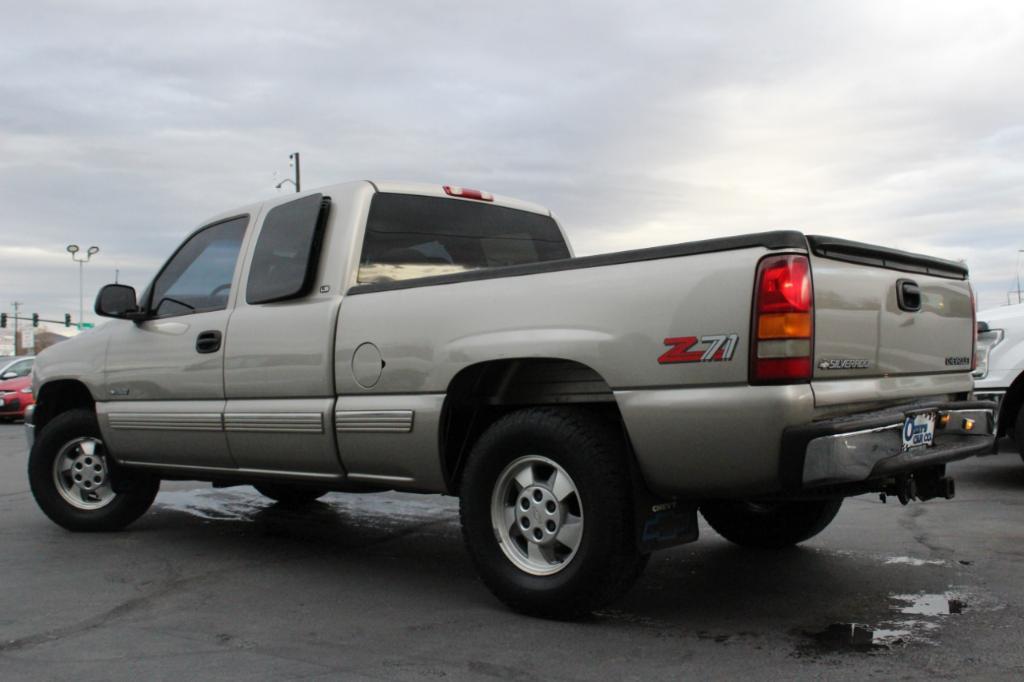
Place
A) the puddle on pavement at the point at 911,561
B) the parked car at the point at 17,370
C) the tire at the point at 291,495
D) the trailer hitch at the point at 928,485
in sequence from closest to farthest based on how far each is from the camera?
the trailer hitch at the point at 928,485 < the puddle on pavement at the point at 911,561 < the tire at the point at 291,495 < the parked car at the point at 17,370

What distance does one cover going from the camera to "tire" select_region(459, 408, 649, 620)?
12.9 ft

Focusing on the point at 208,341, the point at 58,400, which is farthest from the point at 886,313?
the point at 58,400

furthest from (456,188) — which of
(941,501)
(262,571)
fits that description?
(941,501)

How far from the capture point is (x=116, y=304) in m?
6.10

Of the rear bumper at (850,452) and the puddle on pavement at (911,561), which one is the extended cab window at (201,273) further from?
the puddle on pavement at (911,561)

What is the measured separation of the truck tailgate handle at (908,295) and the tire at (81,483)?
186 inches

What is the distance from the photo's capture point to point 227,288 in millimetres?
5770

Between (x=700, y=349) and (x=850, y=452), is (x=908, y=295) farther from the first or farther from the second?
(x=700, y=349)

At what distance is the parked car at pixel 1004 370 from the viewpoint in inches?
300

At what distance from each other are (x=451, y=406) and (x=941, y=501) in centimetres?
440

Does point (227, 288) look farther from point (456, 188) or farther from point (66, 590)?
point (66, 590)

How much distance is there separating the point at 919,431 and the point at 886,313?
49 cm

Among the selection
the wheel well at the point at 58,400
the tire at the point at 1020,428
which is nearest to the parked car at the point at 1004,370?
the tire at the point at 1020,428

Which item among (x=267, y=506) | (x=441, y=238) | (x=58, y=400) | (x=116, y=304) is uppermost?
(x=441, y=238)
